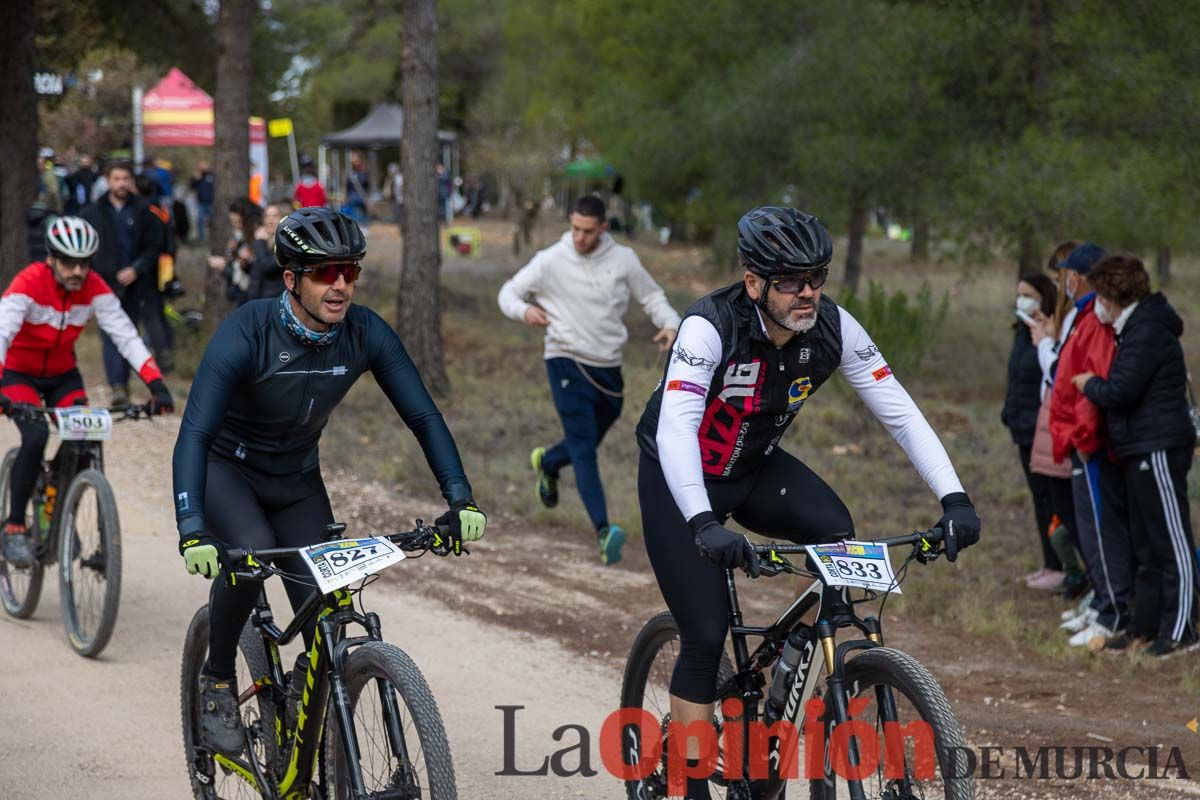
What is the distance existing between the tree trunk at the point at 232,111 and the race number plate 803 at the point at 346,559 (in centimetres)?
1375

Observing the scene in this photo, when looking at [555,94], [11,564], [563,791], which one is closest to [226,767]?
[563,791]

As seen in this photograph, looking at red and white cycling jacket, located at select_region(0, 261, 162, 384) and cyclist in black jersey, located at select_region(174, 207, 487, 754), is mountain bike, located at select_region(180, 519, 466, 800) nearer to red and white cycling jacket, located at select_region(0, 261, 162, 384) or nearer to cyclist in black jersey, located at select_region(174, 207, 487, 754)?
cyclist in black jersey, located at select_region(174, 207, 487, 754)

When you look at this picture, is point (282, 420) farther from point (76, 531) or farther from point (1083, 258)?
point (1083, 258)

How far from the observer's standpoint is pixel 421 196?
51.4ft

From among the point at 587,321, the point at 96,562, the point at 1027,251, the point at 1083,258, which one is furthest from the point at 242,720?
the point at 1027,251

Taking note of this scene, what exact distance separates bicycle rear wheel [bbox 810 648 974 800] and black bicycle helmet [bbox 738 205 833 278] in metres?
1.18

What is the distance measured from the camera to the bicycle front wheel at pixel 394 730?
3.93 m

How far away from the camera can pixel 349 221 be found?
474 cm

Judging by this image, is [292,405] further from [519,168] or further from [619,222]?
[619,222]

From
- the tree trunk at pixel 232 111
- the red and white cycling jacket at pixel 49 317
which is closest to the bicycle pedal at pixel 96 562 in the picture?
the red and white cycling jacket at pixel 49 317

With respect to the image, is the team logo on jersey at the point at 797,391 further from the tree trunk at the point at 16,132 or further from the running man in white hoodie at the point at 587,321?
the tree trunk at the point at 16,132

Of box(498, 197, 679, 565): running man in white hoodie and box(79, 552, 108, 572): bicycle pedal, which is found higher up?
box(498, 197, 679, 565): running man in white hoodie

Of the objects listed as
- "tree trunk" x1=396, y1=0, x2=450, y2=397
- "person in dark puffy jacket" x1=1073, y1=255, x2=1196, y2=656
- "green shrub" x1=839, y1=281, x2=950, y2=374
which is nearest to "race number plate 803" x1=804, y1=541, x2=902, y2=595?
"person in dark puffy jacket" x1=1073, y1=255, x2=1196, y2=656

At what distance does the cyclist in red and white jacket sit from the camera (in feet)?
24.9
